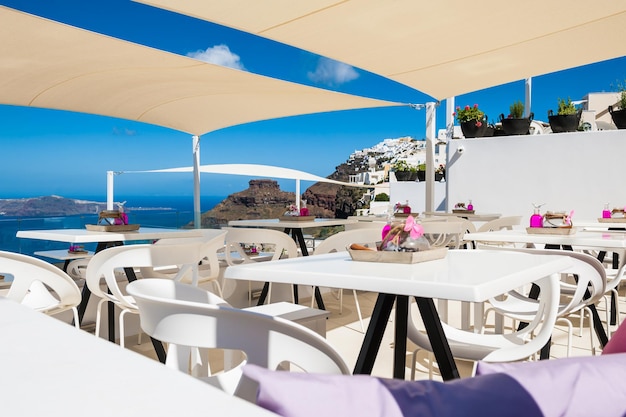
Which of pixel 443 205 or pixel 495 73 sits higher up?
pixel 495 73

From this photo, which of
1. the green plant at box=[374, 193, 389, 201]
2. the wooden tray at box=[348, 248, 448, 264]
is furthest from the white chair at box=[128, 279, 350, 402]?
the green plant at box=[374, 193, 389, 201]

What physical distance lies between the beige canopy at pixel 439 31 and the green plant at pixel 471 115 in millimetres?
3126

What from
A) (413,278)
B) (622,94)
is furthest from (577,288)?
(622,94)

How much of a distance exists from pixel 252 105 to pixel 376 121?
132ft

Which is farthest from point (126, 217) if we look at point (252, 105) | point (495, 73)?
point (495, 73)

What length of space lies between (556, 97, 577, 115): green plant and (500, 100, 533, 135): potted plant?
519 millimetres

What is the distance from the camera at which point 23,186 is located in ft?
105

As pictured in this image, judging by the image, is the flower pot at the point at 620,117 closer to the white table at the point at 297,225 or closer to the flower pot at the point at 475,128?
the flower pot at the point at 475,128

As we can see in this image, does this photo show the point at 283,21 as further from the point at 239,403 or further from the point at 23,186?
the point at 23,186

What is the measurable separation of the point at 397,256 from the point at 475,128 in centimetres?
743

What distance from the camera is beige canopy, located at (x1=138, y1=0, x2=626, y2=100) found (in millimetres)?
3965

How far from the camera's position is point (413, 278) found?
5.43 feet

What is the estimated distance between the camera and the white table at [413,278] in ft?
5.14

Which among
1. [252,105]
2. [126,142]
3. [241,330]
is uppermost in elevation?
[126,142]
